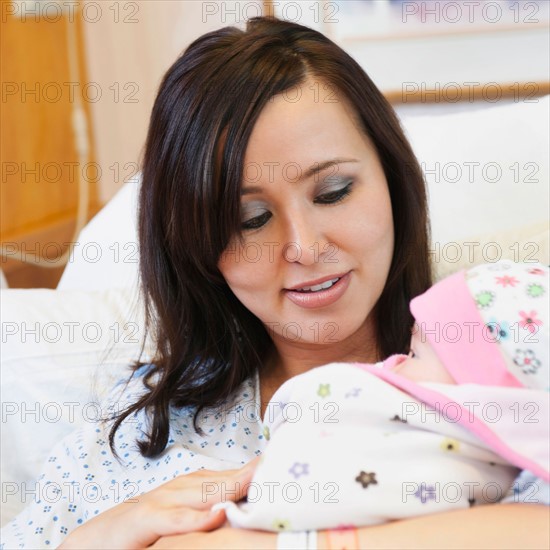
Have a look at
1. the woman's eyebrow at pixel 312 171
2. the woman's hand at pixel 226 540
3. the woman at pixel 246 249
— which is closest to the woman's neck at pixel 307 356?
the woman at pixel 246 249

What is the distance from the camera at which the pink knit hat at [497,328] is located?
2.35 ft

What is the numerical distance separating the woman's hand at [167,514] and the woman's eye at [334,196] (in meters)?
0.33

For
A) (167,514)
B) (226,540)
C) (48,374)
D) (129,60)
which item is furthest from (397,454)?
(129,60)

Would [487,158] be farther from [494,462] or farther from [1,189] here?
[1,189]

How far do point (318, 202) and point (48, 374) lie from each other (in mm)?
572

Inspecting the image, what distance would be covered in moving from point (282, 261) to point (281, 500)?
14.7 inches

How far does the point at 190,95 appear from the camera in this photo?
1057 millimetres

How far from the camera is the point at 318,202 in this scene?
3.39 ft

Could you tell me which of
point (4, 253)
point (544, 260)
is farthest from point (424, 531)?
point (4, 253)

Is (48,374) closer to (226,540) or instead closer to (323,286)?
(323,286)

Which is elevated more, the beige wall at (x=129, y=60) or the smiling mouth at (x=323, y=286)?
the beige wall at (x=129, y=60)

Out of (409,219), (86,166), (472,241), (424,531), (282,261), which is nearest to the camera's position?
(424,531)

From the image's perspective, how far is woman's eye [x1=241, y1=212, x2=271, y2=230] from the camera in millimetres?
1040

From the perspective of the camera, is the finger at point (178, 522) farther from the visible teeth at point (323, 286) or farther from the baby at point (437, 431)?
the visible teeth at point (323, 286)
